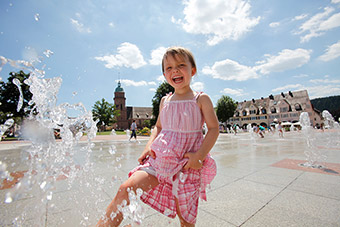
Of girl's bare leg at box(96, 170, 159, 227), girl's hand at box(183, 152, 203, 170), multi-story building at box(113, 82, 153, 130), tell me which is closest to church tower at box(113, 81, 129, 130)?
multi-story building at box(113, 82, 153, 130)

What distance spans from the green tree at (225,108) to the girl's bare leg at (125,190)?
55630mm

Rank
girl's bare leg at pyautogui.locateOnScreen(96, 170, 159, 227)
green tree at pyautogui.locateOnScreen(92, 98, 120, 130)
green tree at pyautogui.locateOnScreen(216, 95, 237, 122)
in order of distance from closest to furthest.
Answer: girl's bare leg at pyautogui.locateOnScreen(96, 170, 159, 227), green tree at pyautogui.locateOnScreen(92, 98, 120, 130), green tree at pyautogui.locateOnScreen(216, 95, 237, 122)

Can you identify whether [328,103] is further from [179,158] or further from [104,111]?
[179,158]

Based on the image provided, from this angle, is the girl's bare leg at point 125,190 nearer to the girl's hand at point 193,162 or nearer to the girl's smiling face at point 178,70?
the girl's hand at point 193,162

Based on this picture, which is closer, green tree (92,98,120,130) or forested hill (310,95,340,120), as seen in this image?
green tree (92,98,120,130)

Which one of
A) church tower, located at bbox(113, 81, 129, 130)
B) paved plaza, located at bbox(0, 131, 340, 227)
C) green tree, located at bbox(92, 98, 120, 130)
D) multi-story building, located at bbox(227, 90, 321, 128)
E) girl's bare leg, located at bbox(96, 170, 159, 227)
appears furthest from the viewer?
church tower, located at bbox(113, 81, 129, 130)

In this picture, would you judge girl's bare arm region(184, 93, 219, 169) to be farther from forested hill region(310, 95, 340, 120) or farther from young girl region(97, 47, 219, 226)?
forested hill region(310, 95, 340, 120)

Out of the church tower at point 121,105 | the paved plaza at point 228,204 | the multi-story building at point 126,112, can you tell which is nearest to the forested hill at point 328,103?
the multi-story building at point 126,112

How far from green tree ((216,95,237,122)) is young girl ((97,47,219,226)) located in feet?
182

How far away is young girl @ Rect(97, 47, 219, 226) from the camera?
50.6 inches

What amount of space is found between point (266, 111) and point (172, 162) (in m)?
70.8

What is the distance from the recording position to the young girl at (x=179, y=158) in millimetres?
1284

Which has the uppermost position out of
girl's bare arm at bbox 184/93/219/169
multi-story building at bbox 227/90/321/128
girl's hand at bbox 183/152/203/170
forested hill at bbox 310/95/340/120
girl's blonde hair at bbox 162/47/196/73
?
forested hill at bbox 310/95/340/120

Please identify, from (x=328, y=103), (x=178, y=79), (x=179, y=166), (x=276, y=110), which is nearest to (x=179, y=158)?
(x=179, y=166)
